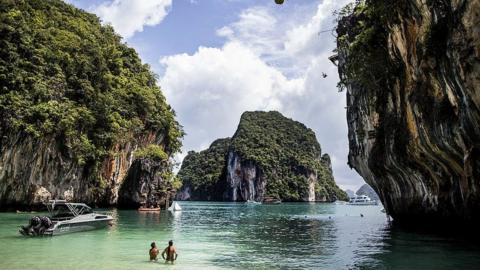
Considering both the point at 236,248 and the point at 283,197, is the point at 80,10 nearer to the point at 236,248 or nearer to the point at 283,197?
the point at 236,248

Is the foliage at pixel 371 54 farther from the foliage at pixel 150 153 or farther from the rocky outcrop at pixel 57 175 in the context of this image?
the foliage at pixel 150 153

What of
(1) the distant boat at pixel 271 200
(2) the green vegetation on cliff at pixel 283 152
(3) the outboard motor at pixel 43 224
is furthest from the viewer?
(2) the green vegetation on cliff at pixel 283 152

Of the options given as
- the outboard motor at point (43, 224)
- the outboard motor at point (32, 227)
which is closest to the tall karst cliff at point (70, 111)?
the outboard motor at point (32, 227)

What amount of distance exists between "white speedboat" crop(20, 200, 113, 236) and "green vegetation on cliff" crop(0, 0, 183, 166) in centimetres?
1400

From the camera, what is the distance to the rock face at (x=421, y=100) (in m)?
11.0

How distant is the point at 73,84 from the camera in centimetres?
4200

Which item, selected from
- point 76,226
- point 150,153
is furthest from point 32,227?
point 150,153

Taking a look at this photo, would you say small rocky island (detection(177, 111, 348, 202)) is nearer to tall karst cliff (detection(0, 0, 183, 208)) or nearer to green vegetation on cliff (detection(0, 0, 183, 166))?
green vegetation on cliff (detection(0, 0, 183, 166))

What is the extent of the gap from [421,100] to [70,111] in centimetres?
3182

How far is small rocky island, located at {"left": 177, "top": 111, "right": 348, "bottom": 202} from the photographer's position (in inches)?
4707

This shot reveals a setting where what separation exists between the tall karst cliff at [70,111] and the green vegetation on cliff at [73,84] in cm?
9

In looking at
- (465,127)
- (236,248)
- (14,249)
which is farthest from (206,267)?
(465,127)

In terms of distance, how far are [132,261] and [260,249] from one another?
17.5 feet

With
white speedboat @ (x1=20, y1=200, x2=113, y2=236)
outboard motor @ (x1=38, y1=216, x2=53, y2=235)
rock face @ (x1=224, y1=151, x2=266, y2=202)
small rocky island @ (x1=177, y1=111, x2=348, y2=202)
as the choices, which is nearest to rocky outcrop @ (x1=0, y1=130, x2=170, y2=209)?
white speedboat @ (x1=20, y1=200, x2=113, y2=236)
